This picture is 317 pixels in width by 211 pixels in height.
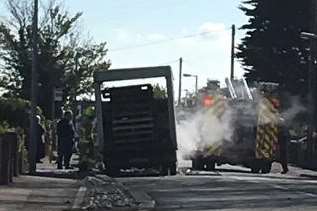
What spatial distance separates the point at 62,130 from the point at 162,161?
11.1 ft

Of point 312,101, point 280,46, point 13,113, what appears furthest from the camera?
point 280,46

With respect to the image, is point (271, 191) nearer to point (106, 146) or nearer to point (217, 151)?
point (106, 146)

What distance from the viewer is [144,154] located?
93.2 feet

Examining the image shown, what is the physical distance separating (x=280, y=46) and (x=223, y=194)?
36.4 metres

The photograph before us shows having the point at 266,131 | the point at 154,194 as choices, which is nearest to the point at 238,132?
the point at 266,131

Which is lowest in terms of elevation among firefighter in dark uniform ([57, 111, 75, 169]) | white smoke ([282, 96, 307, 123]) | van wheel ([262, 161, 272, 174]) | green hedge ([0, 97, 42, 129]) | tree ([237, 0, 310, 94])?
van wheel ([262, 161, 272, 174])

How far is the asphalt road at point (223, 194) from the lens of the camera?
1762 cm

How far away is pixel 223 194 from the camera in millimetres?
20312

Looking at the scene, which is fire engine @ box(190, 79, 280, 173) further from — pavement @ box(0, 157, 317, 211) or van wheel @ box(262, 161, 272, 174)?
pavement @ box(0, 157, 317, 211)

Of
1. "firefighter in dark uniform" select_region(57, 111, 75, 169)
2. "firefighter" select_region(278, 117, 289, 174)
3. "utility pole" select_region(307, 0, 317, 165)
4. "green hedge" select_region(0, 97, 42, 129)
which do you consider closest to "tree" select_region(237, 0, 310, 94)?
"utility pole" select_region(307, 0, 317, 165)

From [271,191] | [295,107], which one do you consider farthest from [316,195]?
[295,107]

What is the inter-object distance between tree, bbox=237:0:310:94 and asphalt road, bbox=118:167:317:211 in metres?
29.5

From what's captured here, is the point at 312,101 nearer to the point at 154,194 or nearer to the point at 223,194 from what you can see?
the point at 223,194

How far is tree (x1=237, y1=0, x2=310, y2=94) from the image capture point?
5462 centimetres
